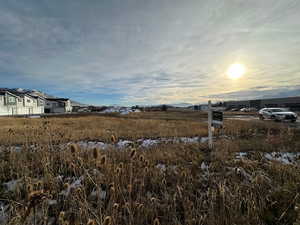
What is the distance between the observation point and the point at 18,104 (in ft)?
142

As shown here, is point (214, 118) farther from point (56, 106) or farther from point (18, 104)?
point (56, 106)

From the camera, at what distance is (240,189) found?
256cm

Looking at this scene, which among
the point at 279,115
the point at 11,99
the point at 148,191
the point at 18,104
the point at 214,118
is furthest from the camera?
the point at 18,104

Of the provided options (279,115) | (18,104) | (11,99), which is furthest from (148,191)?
(18,104)

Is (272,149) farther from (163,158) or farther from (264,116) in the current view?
(264,116)

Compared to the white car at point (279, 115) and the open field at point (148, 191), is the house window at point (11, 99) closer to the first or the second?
the open field at point (148, 191)

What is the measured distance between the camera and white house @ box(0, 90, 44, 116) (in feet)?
125

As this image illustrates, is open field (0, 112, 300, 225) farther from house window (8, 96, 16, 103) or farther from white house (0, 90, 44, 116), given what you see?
house window (8, 96, 16, 103)

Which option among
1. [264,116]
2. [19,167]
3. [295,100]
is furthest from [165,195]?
[295,100]

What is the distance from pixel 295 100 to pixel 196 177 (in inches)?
2908

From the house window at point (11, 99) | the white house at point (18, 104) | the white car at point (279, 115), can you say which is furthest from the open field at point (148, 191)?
the house window at point (11, 99)

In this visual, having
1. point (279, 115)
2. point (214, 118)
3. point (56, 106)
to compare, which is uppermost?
point (56, 106)

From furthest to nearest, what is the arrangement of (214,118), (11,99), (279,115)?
(11,99)
(279,115)
(214,118)

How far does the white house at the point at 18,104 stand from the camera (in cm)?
3823
